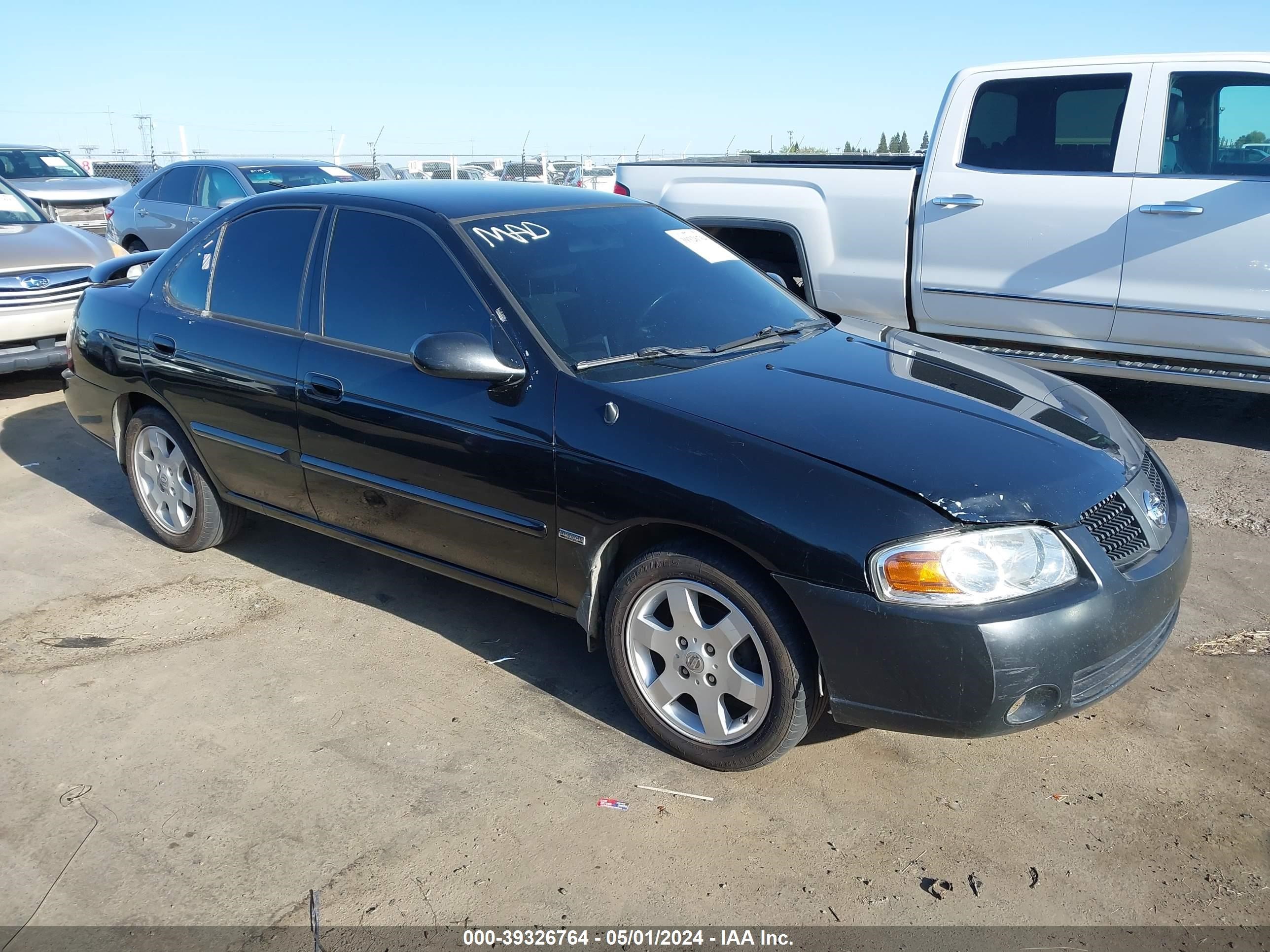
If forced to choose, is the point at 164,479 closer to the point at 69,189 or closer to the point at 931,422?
the point at 931,422

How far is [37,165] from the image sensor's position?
643 inches

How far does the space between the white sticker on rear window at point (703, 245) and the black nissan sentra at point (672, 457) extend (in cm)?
2

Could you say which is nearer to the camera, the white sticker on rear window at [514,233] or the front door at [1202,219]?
the white sticker on rear window at [514,233]

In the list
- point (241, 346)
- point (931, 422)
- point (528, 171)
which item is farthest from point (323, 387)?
point (528, 171)

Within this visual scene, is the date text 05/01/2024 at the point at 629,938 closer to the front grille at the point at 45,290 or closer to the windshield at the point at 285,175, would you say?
the front grille at the point at 45,290

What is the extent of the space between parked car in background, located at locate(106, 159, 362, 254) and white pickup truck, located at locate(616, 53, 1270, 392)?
20.2ft

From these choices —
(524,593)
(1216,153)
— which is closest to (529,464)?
(524,593)

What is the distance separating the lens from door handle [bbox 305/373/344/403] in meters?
3.76

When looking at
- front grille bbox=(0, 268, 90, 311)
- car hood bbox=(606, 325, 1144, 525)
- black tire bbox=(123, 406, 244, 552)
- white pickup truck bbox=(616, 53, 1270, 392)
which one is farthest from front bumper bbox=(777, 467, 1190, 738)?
front grille bbox=(0, 268, 90, 311)

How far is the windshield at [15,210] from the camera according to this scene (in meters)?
8.42

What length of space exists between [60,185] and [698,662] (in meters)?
16.4

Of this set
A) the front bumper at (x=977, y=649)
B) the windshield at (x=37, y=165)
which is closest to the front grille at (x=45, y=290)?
the front bumper at (x=977, y=649)

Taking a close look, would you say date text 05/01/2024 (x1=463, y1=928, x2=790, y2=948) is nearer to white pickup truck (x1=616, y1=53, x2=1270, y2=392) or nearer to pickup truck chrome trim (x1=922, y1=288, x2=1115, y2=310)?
white pickup truck (x1=616, y1=53, x2=1270, y2=392)

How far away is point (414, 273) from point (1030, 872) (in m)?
2.70
